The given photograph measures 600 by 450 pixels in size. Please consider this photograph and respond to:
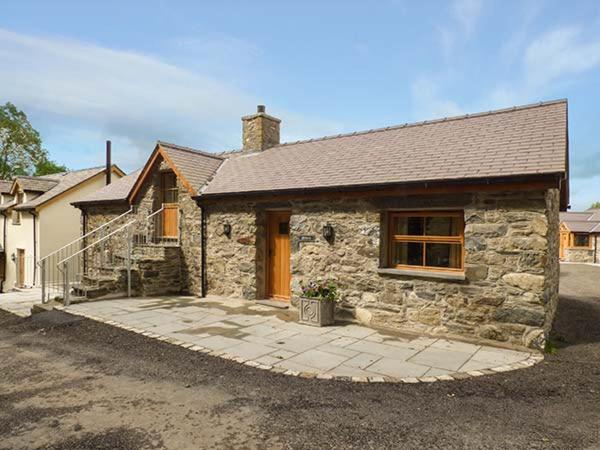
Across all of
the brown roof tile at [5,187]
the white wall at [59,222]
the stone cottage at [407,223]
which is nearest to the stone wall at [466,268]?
the stone cottage at [407,223]

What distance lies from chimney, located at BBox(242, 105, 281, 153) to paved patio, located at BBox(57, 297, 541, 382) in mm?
6661

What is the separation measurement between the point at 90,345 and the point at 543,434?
692 cm

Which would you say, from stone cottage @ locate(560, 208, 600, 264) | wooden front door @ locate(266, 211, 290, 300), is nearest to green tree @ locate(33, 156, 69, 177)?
wooden front door @ locate(266, 211, 290, 300)

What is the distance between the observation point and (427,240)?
7.78 meters

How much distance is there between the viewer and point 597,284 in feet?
55.7

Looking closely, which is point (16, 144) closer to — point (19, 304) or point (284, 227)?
point (19, 304)

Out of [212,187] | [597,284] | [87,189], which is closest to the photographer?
[212,187]

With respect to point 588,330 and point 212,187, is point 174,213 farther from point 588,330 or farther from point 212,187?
point 588,330

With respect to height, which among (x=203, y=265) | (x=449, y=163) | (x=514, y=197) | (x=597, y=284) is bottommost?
(x=597, y=284)

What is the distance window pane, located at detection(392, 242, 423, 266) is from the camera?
7.91m

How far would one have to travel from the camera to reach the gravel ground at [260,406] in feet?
12.0

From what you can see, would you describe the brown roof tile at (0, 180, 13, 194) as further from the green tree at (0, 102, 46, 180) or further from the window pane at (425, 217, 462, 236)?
the window pane at (425, 217, 462, 236)

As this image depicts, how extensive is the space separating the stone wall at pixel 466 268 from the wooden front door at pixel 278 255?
0.57 meters

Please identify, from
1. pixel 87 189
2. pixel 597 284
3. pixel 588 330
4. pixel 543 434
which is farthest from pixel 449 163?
pixel 87 189
